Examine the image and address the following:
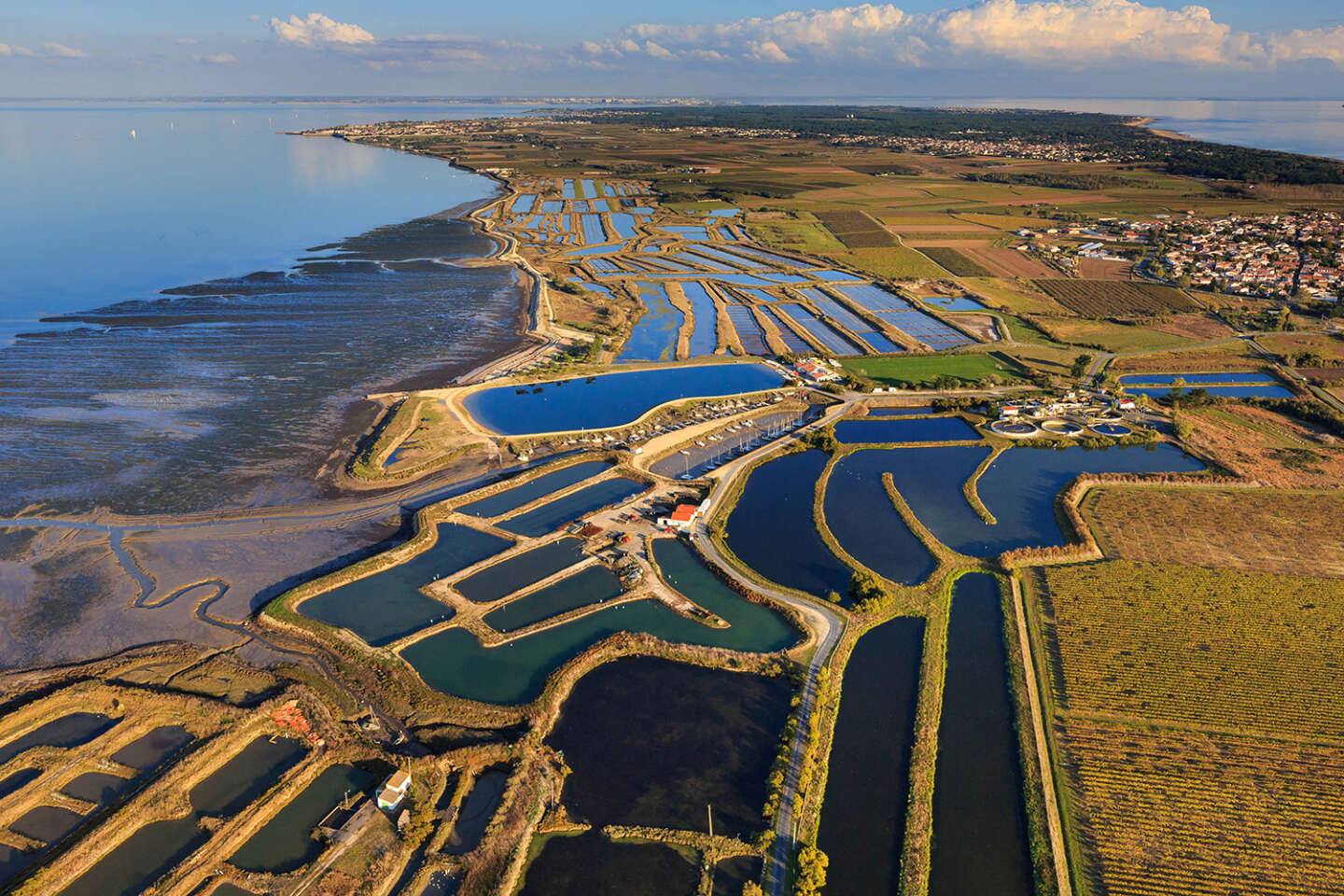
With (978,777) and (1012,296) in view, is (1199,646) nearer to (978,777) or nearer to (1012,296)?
(978,777)

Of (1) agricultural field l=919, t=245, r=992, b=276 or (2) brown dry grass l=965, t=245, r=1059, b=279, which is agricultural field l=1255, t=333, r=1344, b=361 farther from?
(1) agricultural field l=919, t=245, r=992, b=276

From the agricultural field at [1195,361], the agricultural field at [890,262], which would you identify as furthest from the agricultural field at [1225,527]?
the agricultural field at [890,262]

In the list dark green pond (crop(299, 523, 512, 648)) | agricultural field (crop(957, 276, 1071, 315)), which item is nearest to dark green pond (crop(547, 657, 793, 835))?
dark green pond (crop(299, 523, 512, 648))

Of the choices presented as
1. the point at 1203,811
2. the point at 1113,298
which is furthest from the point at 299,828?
the point at 1113,298

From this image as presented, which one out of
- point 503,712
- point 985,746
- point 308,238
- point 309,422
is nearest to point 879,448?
point 985,746

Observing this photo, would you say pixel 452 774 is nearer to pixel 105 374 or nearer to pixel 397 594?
pixel 397 594

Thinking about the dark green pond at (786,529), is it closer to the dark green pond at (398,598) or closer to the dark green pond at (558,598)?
the dark green pond at (558,598)
